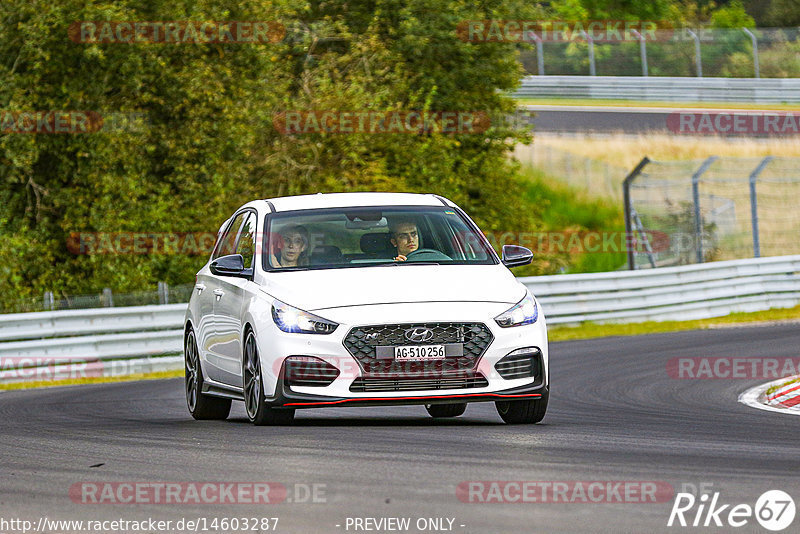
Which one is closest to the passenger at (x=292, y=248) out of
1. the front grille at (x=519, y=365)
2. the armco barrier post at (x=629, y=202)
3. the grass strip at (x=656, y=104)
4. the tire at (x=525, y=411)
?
the front grille at (x=519, y=365)

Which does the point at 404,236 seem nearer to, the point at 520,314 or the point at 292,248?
the point at 292,248

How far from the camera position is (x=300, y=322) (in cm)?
995

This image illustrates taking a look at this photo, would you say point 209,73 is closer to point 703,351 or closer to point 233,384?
point 703,351

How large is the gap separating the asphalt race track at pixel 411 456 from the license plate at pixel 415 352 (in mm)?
482

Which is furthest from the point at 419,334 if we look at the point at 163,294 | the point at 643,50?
the point at 643,50

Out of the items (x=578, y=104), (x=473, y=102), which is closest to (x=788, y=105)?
(x=578, y=104)

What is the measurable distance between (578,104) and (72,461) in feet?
138

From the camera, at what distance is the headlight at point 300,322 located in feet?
32.4

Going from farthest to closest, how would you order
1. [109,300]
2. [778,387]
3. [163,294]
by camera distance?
[163,294] < [109,300] < [778,387]

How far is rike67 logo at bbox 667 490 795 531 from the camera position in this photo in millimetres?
6355

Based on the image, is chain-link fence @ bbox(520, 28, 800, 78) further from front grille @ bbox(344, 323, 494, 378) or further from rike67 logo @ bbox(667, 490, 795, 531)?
rike67 logo @ bbox(667, 490, 795, 531)

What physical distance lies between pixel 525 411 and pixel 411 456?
2.24m

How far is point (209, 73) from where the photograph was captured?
90.0 ft

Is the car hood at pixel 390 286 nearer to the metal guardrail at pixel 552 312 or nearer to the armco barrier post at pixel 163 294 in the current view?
the metal guardrail at pixel 552 312
